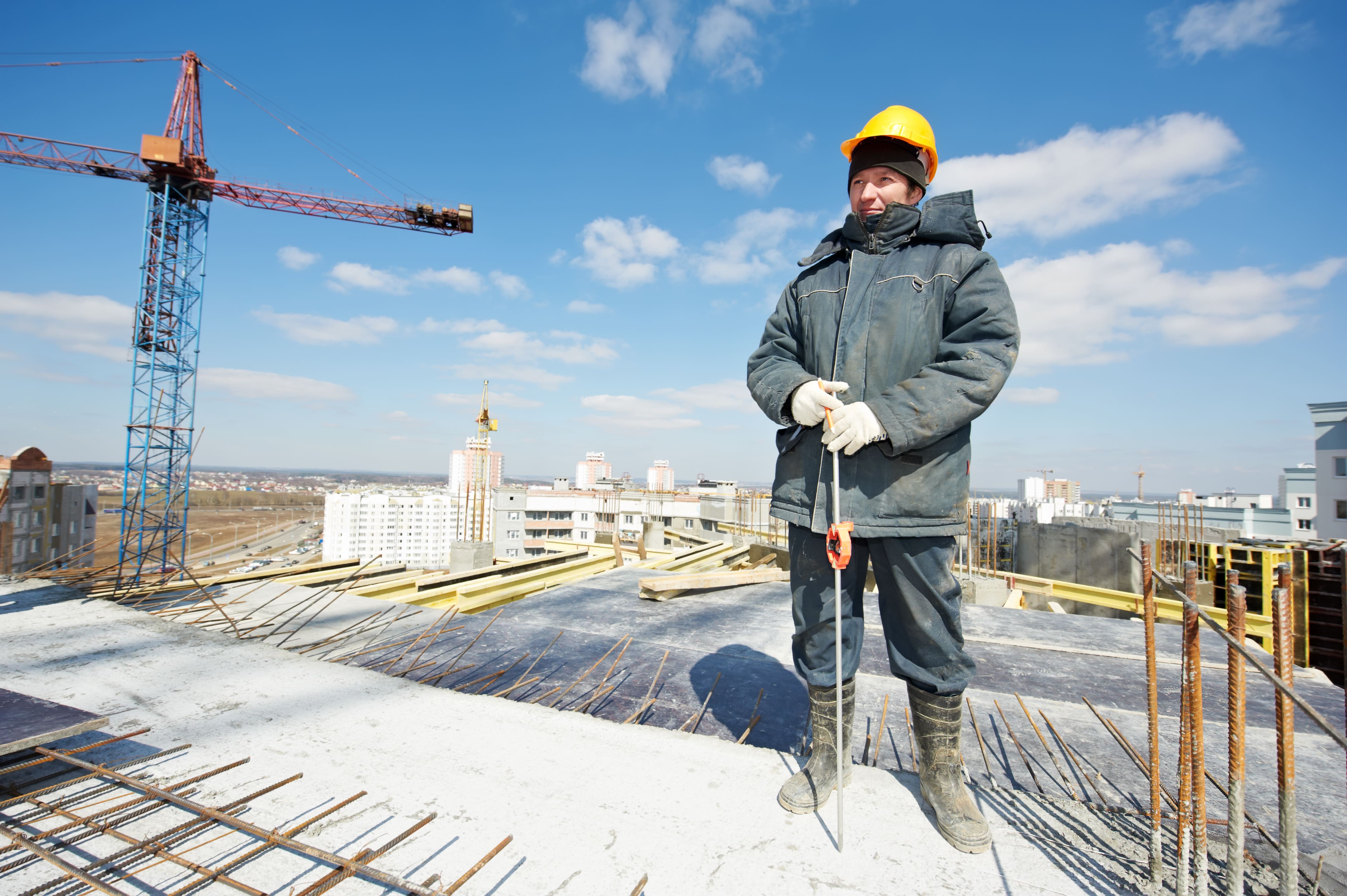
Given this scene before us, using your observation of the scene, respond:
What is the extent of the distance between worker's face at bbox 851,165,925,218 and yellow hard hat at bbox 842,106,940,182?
9 cm

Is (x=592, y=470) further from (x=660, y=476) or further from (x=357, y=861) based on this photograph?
(x=357, y=861)

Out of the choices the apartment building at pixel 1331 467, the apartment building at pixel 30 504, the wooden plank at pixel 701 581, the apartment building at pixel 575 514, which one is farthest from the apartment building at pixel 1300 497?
the apartment building at pixel 30 504

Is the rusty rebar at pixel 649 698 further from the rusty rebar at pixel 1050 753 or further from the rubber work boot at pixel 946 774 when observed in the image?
the rusty rebar at pixel 1050 753

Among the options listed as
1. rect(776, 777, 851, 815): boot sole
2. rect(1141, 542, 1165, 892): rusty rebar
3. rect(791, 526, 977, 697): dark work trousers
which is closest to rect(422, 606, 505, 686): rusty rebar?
rect(776, 777, 851, 815): boot sole

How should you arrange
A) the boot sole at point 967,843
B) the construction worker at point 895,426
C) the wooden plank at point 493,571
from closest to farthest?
the boot sole at point 967,843 → the construction worker at point 895,426 → the wooden plank at point 493,571

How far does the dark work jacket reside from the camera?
4.86ft

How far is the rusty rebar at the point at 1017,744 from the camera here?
1995 mm

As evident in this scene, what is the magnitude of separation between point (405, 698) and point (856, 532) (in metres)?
1.85

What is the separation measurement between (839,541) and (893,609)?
323mm

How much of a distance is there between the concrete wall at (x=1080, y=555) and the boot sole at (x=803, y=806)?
13.9 m

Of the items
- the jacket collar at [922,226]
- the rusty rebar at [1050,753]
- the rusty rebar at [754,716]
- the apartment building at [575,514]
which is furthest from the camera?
the apartment building at [575,514]

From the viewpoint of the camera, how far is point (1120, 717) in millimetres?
2633

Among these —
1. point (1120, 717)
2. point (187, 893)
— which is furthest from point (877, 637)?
point (187, 893)

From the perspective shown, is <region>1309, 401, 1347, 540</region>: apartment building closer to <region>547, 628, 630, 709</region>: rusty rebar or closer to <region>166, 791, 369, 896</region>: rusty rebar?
<region>547, 628, 630, 709</region>: rusty rebar
